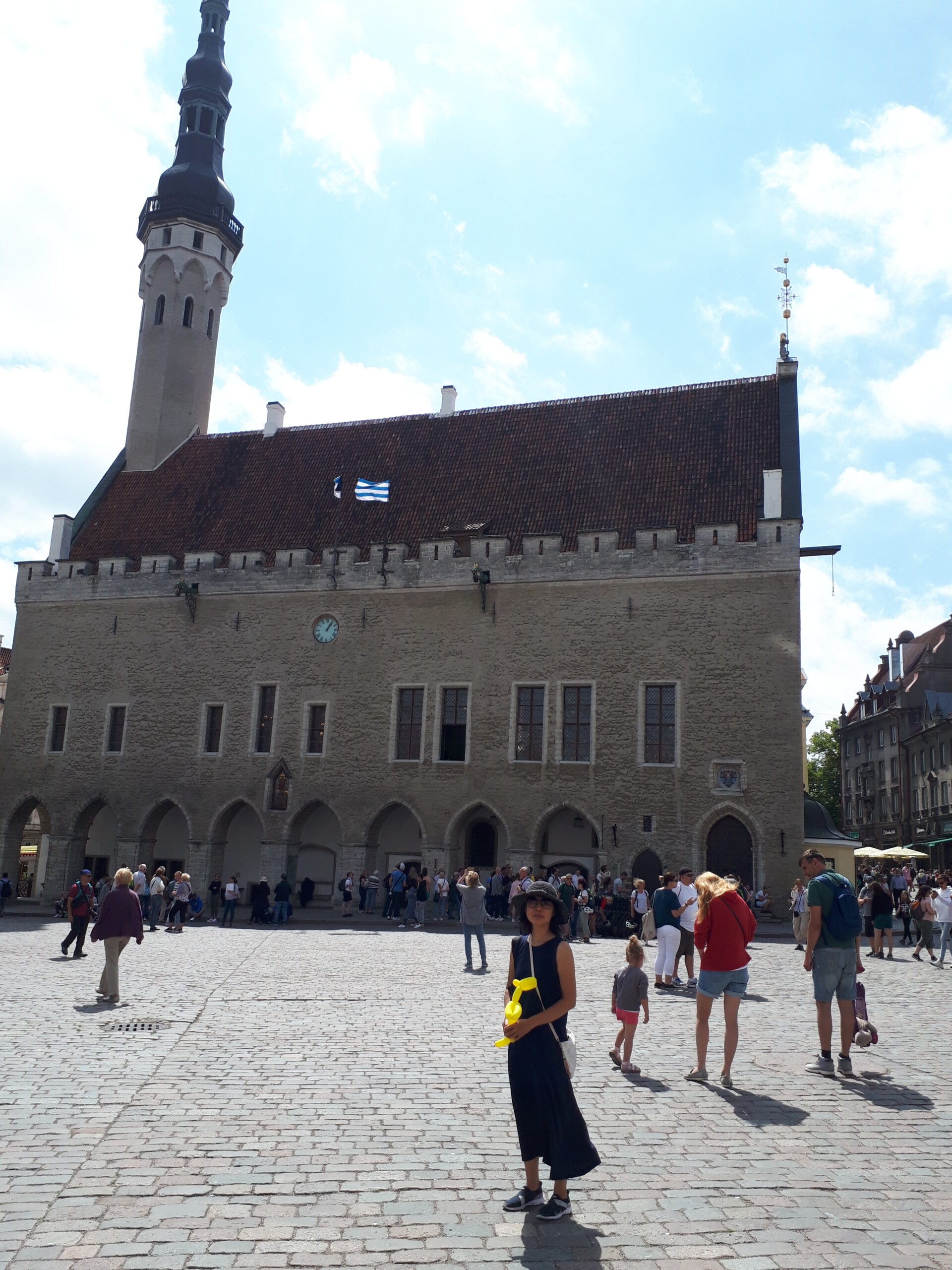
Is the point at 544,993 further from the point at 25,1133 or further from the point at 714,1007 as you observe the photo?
the point at 714,1007

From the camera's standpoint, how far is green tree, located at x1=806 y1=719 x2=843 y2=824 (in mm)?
69188

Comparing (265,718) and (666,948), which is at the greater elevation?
(265,718)

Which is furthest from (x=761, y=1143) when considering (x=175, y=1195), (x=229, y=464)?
(x=229, y=464)

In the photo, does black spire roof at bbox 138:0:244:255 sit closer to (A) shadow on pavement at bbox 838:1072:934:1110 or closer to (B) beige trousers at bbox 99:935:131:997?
(B) beige trousers at bbox 99:935:131:997

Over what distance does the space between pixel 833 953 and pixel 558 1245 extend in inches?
175

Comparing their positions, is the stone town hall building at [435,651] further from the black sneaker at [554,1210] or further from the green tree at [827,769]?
the green tree at [827,769]

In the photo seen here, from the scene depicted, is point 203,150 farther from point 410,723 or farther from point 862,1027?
point 862,1027

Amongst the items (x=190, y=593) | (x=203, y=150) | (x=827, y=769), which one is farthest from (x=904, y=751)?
(x=203, y=150)

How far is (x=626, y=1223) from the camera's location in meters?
4.57

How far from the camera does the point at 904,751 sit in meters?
57.7

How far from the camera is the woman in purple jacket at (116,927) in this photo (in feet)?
35.3

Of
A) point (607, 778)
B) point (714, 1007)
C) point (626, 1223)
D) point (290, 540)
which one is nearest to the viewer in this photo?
point (626, 1223)

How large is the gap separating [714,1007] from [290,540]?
23.4 metres

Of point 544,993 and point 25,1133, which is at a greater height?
point 544,993
